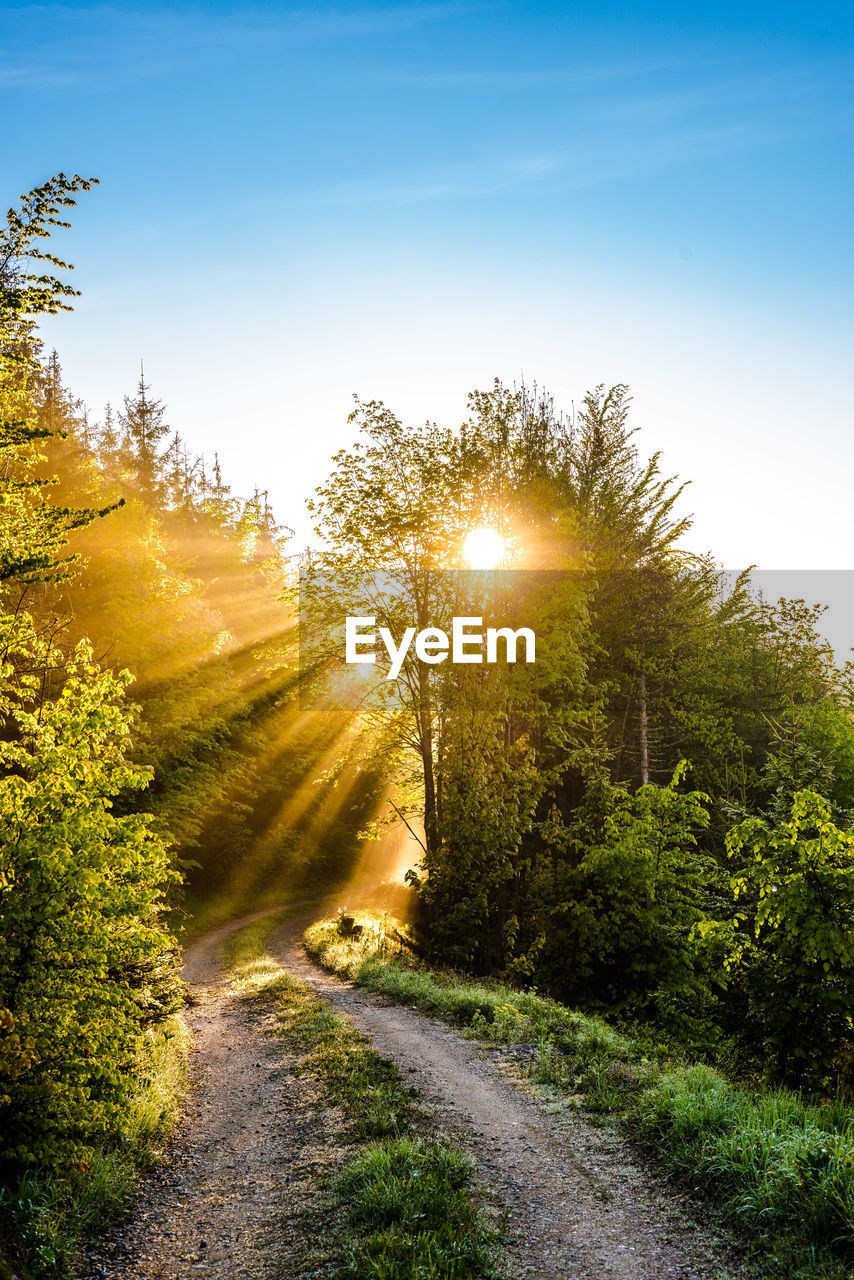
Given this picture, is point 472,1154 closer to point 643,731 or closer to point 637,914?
point 637,914

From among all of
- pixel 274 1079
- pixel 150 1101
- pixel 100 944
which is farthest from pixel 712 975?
pixel 100 944

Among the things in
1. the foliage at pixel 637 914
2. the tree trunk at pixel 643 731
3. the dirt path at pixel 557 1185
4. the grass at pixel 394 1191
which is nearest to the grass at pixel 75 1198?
the grass at pixel 394 1191

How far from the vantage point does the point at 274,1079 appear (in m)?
10.4

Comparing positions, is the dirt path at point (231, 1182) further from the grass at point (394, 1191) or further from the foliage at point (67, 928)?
the foliage at point (67, 928)

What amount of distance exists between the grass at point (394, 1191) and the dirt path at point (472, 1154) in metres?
0.28

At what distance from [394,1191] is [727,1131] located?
333cm

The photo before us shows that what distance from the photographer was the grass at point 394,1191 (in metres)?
5.30

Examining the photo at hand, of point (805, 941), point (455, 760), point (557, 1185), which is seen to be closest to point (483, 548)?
point (455, 760)

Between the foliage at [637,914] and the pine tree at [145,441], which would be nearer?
the foliage at [637,914]

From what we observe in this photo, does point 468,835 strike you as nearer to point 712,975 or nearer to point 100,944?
point 712,975

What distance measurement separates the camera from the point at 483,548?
2162 cm

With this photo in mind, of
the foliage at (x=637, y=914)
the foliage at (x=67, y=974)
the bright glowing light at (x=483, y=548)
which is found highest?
the bright glowing light at (x=483, y=548)

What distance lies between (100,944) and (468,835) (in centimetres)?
1155

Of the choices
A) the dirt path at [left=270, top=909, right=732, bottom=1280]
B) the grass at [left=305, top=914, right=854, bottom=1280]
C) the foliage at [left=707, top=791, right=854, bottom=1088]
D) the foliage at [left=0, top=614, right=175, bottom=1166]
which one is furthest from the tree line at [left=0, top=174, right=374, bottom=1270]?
the foliage at [left=707, top=791, right=854, bottom=1088]
